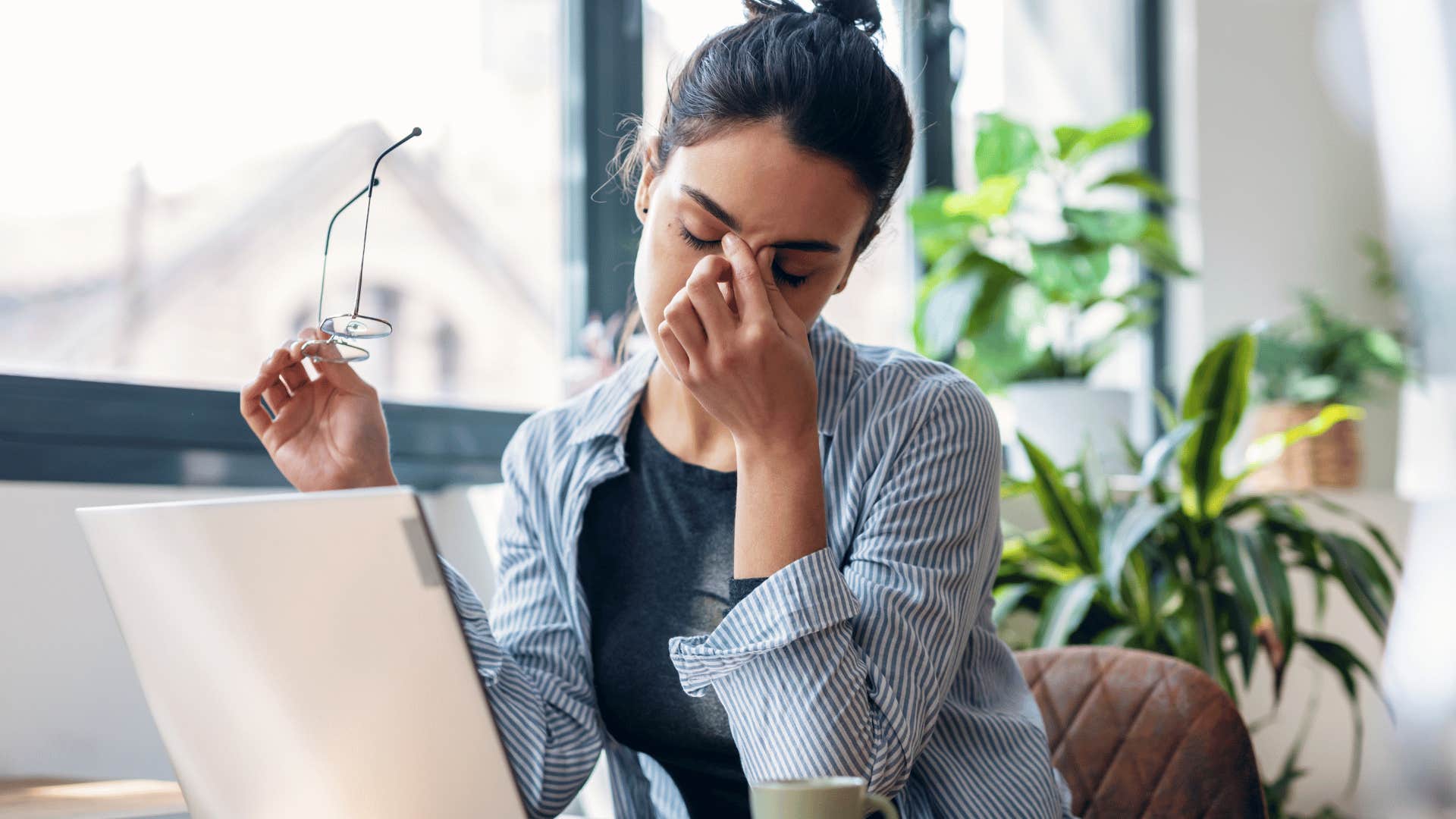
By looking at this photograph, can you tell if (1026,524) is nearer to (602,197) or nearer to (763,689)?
(602,197)

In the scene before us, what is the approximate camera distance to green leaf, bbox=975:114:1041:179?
256 cm

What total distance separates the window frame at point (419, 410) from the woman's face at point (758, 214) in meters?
0.20

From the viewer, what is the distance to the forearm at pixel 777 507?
0.86 m

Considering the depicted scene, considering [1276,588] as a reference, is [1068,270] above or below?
above

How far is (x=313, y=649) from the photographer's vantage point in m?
0.58

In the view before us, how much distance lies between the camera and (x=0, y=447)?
1.09 m

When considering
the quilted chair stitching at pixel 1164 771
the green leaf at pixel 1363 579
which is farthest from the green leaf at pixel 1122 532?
the quilted chair stitching at pixel 1164 771

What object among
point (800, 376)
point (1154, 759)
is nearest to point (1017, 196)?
point (1154, 759)

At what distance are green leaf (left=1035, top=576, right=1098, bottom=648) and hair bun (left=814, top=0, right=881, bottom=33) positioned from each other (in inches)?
40.2

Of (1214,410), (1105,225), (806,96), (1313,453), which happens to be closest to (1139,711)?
(806,96)

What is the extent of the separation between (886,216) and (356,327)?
20.3 inches

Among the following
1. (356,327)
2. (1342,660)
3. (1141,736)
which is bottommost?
(1342,660)

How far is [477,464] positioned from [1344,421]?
2.03 meters

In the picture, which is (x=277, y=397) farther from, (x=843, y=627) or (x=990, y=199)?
(x=990, y=199)
